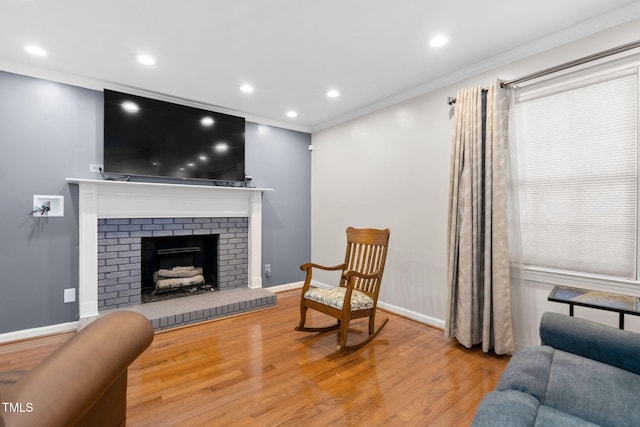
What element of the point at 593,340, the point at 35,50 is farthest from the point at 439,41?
the point at 35,50

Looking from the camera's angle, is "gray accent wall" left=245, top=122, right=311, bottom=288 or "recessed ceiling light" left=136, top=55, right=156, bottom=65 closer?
"recessed ceiling light" left=136, top=55, right=156, bottom=65

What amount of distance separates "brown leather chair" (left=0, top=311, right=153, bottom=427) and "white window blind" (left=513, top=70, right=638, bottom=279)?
8.98ft

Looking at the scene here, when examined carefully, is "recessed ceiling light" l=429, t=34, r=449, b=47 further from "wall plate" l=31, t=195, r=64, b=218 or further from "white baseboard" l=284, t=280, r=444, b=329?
"wall plate" l=31, t=195, r=64, b=218

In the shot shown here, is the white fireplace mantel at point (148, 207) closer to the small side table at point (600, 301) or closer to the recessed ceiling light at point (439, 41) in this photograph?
the recessed ceiling light at point (439, 41)

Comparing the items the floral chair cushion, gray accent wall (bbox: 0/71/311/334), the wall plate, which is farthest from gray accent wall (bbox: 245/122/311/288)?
the wall plate

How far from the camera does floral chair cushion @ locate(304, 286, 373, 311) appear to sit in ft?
8.51

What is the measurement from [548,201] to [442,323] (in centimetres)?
146

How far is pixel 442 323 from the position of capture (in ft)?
9.76

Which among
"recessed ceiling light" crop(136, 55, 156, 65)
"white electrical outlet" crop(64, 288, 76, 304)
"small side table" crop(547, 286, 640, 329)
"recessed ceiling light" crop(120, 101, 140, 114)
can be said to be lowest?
"white electrical outlet" crop(64, 288, 76, 304)

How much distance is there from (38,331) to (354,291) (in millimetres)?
3001

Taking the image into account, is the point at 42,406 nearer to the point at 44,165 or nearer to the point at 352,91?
the point at 44,165

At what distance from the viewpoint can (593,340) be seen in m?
1.44

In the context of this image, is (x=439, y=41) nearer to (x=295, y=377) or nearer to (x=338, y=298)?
(x=338, y=298)

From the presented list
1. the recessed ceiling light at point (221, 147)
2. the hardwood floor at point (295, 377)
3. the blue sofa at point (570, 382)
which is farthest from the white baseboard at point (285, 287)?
the blue sofa at point (570, 382)
